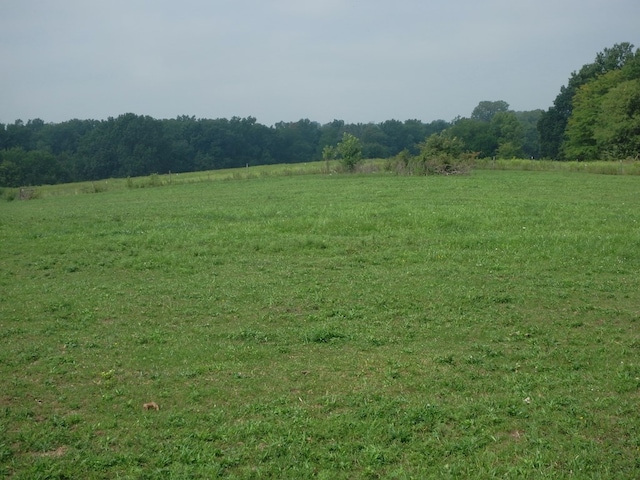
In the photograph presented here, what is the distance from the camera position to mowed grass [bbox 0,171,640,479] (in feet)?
15.1

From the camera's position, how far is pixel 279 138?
103500 millimetres

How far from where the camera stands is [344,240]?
13977 millimetres

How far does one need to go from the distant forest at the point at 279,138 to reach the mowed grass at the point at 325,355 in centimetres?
4716

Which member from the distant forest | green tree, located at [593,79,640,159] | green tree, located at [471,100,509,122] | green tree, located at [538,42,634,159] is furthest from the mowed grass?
green tree, located at [471,100,509,122]

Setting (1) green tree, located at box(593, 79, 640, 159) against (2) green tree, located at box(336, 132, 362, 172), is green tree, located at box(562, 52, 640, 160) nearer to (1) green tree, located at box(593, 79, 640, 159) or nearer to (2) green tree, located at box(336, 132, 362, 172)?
(1) green tree, located at box(593, 79, 640, 159)

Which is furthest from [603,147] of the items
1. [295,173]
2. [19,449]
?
[19,449]

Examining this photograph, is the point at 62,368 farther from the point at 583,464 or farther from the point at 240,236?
the point at 240,236

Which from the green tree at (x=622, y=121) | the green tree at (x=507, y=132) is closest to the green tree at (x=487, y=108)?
the green tree at (x=507, y=132)

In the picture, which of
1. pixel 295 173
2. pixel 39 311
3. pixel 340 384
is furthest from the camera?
pixel 295 173

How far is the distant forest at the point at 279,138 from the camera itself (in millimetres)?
64125

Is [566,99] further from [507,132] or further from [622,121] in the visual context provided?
[622,121]

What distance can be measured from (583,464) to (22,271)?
11.3 metres

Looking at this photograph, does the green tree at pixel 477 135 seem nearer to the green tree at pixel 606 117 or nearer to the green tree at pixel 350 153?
the green tree at pixel 606 117

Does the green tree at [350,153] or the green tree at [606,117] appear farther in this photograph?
the green tree at [606,117]
